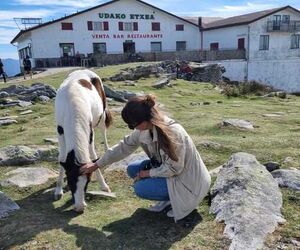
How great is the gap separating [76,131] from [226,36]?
4492cm

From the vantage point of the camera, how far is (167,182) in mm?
3896

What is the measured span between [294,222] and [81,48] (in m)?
41.6

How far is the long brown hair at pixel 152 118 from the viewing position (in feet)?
12.1

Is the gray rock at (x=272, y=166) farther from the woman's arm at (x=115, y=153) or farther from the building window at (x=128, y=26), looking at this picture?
the building window at (x=128, y=26)

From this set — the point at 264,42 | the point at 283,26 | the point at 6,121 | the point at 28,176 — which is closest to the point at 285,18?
the point at 283,26

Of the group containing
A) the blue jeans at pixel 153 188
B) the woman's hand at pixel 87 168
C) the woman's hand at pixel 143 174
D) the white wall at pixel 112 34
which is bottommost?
the blue jeans at pixel 153 188

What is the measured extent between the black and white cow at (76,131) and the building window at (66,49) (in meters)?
38.0

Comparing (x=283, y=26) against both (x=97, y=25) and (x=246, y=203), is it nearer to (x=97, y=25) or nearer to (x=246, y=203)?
(x=97, y=25)

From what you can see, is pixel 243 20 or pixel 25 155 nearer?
pixel 25 155

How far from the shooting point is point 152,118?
369cm

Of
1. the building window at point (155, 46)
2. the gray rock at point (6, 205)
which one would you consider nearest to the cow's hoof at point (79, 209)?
the gray rock at point (6, 205)

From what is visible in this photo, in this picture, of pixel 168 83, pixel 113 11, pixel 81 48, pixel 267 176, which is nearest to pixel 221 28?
pixel 113 11

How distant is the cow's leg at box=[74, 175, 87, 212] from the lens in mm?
4168

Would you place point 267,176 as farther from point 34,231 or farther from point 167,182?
point 34,231
